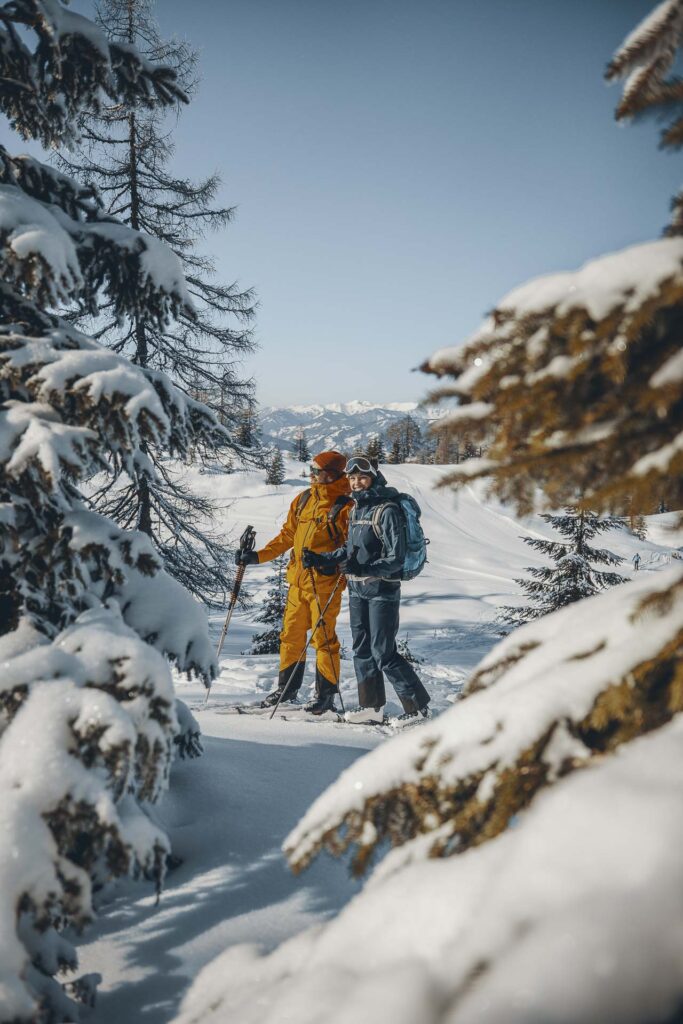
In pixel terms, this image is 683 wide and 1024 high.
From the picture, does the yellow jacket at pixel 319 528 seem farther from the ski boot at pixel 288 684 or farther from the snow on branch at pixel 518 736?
the snow on branch at pixel 518 736

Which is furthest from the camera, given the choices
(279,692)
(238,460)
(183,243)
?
(238,460)

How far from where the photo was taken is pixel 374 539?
16.7ft

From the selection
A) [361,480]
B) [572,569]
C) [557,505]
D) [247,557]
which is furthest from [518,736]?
[572,569]

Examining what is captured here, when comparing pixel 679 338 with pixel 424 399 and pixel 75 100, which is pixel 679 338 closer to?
pixel 424 399

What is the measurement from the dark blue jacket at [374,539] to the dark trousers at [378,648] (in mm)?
233

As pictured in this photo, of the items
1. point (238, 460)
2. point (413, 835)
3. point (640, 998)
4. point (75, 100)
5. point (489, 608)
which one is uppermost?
point (75, 100)

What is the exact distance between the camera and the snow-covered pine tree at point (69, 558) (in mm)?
1553

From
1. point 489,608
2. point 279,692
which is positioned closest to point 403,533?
point 279,692

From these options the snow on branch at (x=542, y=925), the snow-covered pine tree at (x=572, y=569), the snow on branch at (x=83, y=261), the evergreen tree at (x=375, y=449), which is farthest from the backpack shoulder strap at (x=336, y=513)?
the evergreen tree at (x=375, y=449)

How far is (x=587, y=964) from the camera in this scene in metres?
0.65

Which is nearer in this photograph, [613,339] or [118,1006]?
[613,339]

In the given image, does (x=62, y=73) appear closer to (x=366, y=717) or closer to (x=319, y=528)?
(x=319, y=528)

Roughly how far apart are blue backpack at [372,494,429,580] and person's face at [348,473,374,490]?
0.83 feet

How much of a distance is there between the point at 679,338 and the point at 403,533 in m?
4.04
